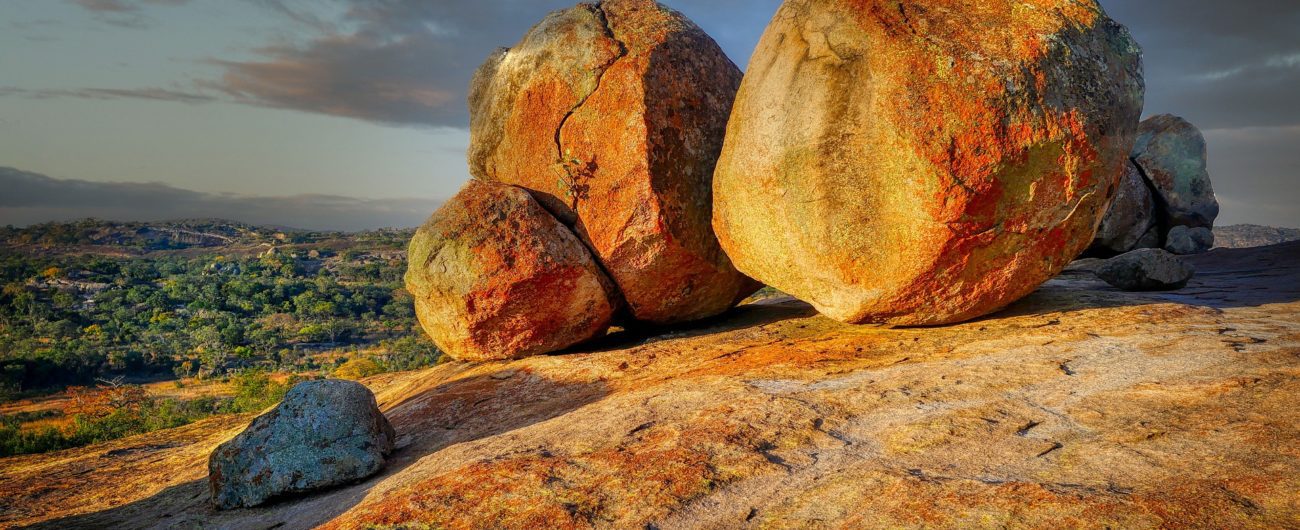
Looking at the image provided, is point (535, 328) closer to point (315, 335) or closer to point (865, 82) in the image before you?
point (865, 82)

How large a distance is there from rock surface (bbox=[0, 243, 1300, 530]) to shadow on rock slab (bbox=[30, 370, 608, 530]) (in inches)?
1.9

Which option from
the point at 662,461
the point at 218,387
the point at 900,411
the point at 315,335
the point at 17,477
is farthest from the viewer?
the point at 315,335

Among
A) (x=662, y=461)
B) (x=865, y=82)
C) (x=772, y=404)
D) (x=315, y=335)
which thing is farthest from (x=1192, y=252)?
(x=315, y=335)

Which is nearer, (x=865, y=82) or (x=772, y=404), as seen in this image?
(x=772, y=404)

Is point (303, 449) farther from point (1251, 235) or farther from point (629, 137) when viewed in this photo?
point (1251, 235)

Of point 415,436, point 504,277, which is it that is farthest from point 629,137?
point 415,436

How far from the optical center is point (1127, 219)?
784 inches

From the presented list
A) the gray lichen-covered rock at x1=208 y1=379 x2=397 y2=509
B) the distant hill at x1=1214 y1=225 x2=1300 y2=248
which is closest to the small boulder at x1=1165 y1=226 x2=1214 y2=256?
the gray lichen-covered rock at x1=208 y1=379 x2=397 y2=509

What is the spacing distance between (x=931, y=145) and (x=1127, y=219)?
15908mm

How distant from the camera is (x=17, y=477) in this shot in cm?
1188

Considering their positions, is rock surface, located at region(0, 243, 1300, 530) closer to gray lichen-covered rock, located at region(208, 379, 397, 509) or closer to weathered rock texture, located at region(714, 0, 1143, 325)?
gray lichen-covered rock, located at region(208, 379, 397, 509)

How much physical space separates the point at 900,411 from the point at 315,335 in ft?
141

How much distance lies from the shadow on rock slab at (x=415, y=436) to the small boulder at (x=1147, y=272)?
348 inches

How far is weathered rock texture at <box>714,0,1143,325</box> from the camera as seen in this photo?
298 inches
